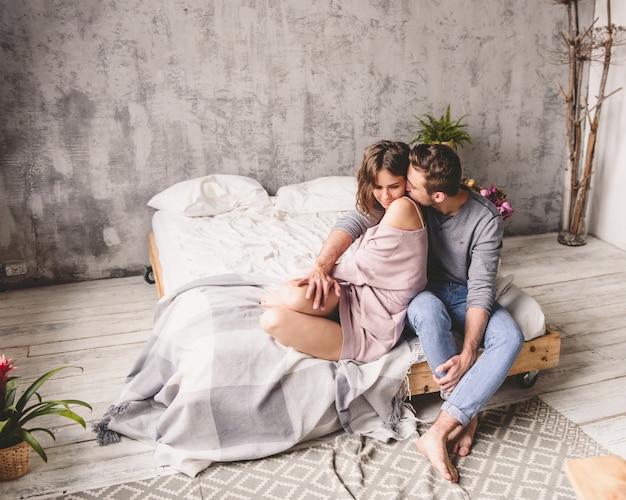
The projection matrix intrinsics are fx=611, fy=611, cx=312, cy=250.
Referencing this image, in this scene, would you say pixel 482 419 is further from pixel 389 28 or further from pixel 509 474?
pixel 389 28

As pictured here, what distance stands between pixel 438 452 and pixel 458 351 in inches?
14.4

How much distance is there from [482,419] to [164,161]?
7.50 feet

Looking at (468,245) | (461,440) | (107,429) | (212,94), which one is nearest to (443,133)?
(212,94)

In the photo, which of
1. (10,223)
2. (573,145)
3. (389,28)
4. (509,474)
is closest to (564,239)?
(573,145)

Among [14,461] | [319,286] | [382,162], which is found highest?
[382,162]

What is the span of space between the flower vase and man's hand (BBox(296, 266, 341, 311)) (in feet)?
3.25

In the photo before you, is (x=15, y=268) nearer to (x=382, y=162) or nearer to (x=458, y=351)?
(x=382, y=162)

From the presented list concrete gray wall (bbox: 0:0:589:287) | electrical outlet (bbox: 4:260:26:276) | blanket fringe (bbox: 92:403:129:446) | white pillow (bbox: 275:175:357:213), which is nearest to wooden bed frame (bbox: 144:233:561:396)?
blanket fringe (bbox: 92:403:129:446)

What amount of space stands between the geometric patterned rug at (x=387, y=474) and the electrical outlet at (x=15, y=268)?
199cm

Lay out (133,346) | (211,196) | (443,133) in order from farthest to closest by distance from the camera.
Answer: (443,133)
(211,196)
(133,346)

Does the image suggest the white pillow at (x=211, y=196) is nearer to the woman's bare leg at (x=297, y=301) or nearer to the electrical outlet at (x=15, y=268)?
the electrical outlet at (x=15, y=268)

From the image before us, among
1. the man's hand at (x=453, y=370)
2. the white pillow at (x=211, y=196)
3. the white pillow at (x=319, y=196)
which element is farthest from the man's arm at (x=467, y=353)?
the white pillow at (x=211, y=196)

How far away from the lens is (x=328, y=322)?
2053 mm

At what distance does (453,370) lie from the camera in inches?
77.6
